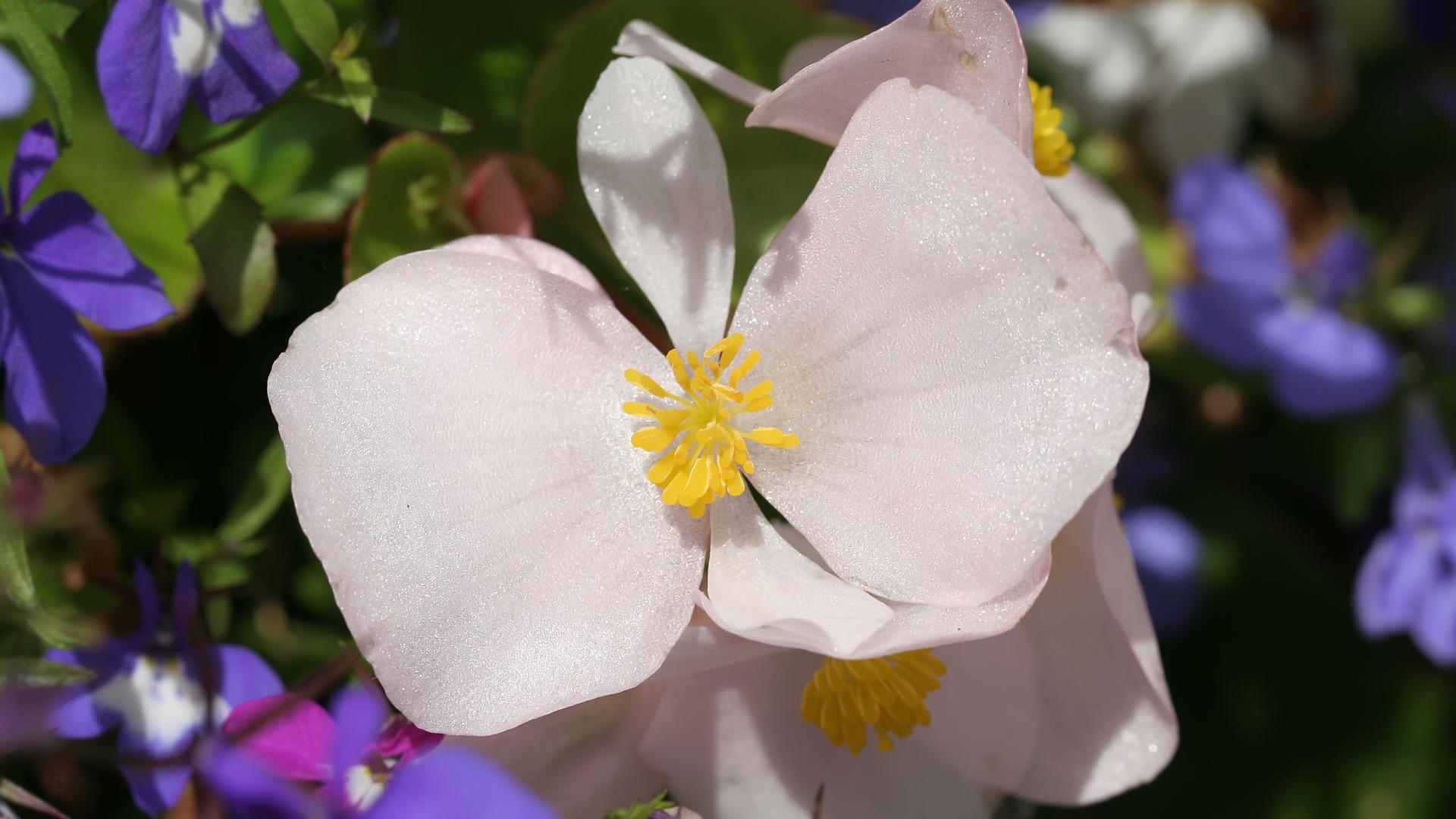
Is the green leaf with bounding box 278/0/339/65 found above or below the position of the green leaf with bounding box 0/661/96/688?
above

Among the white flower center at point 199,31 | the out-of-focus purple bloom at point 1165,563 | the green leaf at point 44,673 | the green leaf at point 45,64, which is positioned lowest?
the out-of-focus purple bloom at point 1165,563

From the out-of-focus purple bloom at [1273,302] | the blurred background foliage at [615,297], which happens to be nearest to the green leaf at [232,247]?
the blurred background foliage at [615,297]

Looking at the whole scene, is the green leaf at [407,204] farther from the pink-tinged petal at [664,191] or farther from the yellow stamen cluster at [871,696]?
the yellow stamen cluster at [871,696]

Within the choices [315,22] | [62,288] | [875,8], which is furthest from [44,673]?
[875,8]

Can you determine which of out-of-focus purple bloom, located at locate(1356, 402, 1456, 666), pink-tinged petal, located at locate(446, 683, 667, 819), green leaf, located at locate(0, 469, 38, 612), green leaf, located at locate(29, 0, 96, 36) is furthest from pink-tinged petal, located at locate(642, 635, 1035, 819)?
out-of-focus purple bloom, located at locate(1356, 402, 1456, 666)

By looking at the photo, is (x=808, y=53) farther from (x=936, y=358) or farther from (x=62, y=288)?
(x=62, y=288)

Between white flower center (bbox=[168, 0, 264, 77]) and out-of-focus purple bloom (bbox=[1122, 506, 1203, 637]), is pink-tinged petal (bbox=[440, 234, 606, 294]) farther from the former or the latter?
out-of-focus purple bloom (bbox=[1122, 506, 1203, 637])
